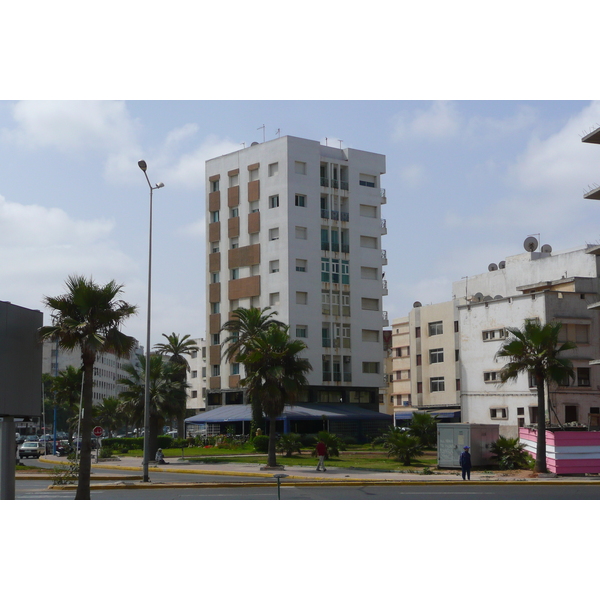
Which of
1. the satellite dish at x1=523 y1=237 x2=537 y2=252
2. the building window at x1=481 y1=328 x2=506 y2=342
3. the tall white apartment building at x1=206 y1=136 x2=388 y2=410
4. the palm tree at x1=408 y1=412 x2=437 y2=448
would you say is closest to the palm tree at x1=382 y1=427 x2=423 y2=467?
the palm tree at x1=408 y1=412 x2=437 y2=448

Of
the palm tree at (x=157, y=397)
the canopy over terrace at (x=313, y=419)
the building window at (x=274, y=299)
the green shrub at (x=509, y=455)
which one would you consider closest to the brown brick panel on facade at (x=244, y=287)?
the building window at (x=274, y=299)

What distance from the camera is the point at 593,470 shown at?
33.5m

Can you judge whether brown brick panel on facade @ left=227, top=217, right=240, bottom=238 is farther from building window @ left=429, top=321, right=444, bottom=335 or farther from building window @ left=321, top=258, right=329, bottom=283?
building window @ left=429, top=321, right=444, bottom=335

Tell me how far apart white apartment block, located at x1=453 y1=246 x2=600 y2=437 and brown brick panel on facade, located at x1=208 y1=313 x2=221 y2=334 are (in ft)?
74.4

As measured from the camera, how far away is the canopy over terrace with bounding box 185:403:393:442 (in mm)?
65500

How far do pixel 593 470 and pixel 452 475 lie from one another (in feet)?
19.9

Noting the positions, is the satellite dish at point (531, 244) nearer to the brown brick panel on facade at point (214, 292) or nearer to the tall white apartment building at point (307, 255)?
the tall white apartment building at point (307, 255)

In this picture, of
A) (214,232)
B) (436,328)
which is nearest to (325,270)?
(214,232)

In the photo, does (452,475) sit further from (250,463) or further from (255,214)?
(255,214)

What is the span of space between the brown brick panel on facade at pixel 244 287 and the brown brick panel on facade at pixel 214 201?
7.83 m

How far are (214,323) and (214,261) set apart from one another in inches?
238

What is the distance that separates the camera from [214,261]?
253ft

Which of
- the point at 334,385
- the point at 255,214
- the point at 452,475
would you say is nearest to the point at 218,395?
the point at 334,385

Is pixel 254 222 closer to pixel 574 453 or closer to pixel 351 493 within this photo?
pixel 574 453
